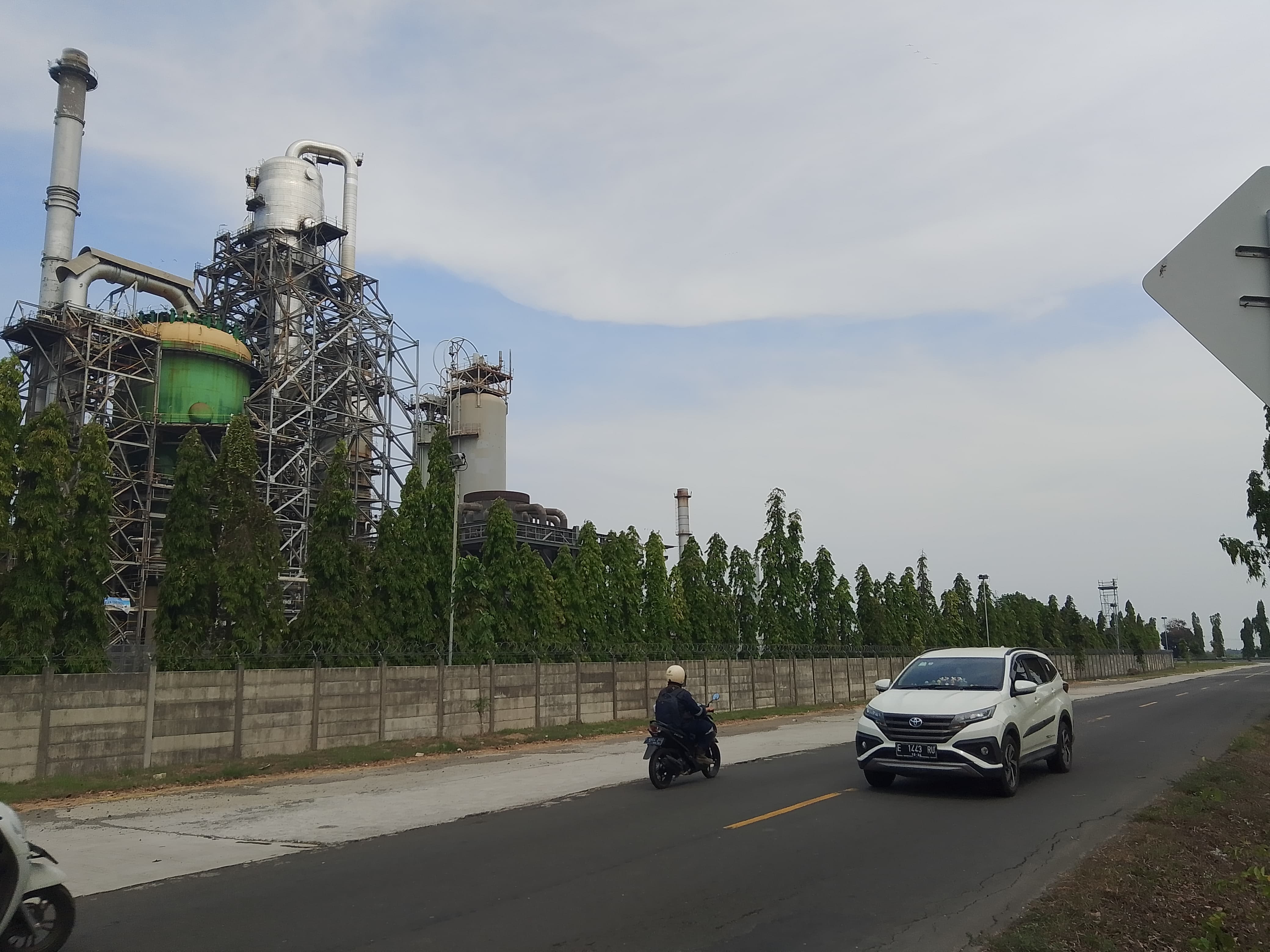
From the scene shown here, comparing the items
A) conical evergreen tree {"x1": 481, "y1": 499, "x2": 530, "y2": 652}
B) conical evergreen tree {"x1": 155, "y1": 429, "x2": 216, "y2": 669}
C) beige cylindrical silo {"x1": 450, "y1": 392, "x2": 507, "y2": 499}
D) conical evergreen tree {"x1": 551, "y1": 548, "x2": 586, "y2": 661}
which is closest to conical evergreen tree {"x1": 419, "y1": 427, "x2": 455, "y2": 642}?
conical evergreen tree {"x1": 481, "y1": 499, "x2": 530, "y2": 652}

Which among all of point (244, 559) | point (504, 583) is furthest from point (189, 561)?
point (504, 583)

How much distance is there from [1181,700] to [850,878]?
114 feet

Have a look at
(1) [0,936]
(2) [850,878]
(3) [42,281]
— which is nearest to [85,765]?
(1) [0,936]

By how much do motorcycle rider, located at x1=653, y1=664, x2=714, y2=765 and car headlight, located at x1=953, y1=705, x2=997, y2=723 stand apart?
3652 mm

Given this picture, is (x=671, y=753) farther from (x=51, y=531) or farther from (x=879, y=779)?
(x=51, y=531)

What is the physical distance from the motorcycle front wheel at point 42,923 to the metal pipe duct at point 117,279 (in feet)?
167

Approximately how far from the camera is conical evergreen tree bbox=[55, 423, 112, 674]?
68.0 ft

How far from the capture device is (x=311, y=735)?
20078mm

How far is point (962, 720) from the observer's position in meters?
11.5

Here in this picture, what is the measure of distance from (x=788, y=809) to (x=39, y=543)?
17.2 meters

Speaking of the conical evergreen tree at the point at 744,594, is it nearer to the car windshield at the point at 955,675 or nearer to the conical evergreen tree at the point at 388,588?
the conical evergreen tree at the point at 388,588

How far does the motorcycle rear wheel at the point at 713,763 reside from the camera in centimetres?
1413

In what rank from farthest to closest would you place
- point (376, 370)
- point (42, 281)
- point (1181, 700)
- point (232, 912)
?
point (376, 370) < point (42, 281) < point (1181, 700) < point (232, 912)

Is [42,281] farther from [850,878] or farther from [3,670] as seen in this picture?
[850,878]
